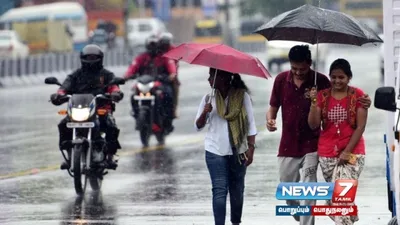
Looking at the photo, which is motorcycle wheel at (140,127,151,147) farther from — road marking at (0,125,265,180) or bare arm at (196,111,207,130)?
bare arm at (196,111,207,130)

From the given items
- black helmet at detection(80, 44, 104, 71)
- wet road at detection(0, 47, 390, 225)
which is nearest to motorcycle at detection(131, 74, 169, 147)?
wet road at detection(0, 47, 390, 225)

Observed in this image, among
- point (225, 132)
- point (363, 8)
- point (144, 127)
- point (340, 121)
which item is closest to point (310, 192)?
point (340, 121)

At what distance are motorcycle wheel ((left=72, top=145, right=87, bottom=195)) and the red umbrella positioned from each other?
337 centimetres

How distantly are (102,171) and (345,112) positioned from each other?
475 cm

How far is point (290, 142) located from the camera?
9.93 metres

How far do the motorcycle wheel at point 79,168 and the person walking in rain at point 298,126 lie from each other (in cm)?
350

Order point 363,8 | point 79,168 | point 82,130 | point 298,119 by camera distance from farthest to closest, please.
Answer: point 363,8 < point 82,130 < point 79,168 < point 298,119

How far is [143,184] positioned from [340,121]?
16.0 feet

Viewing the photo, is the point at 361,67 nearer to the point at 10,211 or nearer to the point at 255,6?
the point at 255,6

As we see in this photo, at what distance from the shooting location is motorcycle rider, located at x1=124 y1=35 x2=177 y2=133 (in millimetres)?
18875

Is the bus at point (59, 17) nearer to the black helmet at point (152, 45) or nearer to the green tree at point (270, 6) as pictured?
the green tree at point (270, 6)

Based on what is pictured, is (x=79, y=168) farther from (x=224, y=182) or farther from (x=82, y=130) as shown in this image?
(x=224, y=182)

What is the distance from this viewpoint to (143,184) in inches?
Result: 550

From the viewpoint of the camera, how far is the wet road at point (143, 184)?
11.5m
